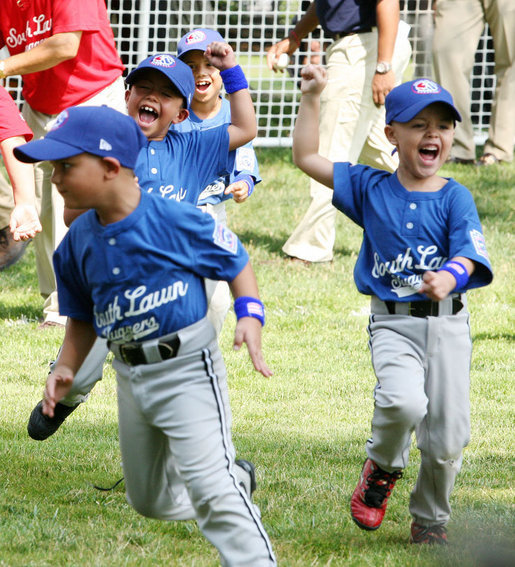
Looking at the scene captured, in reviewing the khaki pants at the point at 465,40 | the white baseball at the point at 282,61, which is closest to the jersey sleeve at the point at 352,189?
the white baseball at the point at 282,61

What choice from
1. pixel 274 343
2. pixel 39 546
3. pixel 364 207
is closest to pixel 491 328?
pixel 274 343

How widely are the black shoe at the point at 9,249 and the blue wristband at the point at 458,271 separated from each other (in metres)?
5.30

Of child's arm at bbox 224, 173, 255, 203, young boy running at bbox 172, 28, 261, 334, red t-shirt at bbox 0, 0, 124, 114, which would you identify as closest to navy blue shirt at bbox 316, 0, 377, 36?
red t-shirt at bbox 0, 0, 124, 114

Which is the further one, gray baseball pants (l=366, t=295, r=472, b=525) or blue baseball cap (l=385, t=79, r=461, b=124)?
blue baseball cap (l=385, t=79, r=461, b=124)

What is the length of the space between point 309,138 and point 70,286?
1196mm

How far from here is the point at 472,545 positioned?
162 centimetres

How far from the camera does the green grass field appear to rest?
12.0ft

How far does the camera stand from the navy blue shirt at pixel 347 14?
8078 millimetres

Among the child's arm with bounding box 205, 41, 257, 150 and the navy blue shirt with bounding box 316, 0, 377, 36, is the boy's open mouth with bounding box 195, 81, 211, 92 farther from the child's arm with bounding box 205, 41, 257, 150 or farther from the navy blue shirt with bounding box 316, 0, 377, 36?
the navy blue shirt with bounding box 316, 0, 377, 36

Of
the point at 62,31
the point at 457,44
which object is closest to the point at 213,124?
the point at 62,31

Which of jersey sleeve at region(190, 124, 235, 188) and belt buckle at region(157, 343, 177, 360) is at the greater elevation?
jersey sleeve at region(190, 124, 235, 188)

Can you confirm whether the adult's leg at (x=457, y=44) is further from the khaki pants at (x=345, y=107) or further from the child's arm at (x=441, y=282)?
the child's arm at (x=441, y=282)

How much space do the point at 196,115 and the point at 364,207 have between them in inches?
67.7

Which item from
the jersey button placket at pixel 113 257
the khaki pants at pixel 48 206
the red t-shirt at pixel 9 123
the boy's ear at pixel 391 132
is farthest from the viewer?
the khaki pants at pixel 48 206
